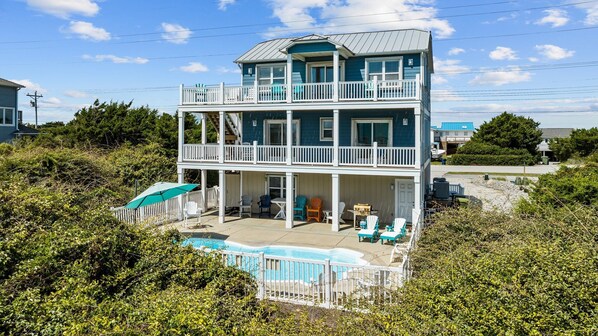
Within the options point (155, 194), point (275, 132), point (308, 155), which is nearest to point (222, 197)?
point (155, 194)

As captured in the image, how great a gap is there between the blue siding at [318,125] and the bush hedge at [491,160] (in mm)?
38681

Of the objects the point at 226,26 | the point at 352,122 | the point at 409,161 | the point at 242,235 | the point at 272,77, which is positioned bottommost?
the point at 242,235

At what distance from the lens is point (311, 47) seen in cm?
1719

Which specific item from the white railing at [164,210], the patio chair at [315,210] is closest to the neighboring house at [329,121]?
the patio chair at [315,210]

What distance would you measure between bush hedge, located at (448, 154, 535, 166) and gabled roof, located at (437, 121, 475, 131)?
49364mm

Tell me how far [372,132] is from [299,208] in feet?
16.2

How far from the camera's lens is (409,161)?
15898 mm

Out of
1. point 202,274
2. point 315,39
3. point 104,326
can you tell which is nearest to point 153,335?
point 104,326

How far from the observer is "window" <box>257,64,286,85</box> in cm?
1981

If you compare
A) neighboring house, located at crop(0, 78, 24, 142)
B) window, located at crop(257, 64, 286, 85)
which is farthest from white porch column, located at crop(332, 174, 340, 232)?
neighboring house, located at crop(0, 78, 24, 142)

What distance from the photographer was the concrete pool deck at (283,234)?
45.2 ft

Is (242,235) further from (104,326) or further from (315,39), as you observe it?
(104,326)

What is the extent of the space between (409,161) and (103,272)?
39.6 ft

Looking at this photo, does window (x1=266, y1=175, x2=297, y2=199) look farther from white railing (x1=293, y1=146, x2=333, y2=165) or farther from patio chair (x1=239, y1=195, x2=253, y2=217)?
white railing (x1=293, y1=146, x2=333, y2=165)
